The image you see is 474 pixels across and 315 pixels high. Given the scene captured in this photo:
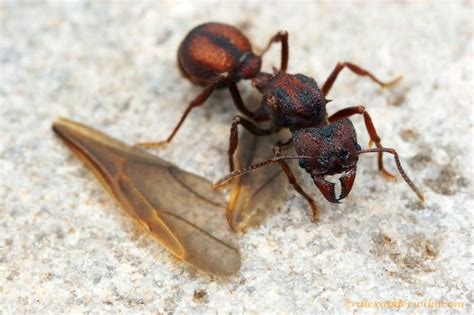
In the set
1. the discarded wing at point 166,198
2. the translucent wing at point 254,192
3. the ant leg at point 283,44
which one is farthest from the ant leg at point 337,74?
the discarded wing at point 166,198

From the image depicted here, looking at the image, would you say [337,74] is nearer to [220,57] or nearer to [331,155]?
[220,57]

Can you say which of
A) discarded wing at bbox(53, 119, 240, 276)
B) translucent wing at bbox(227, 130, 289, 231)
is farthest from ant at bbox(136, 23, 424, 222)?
discarded wing at bbox(53, 119, 240, 276)

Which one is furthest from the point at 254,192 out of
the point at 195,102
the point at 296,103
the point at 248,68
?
the point at 248,68

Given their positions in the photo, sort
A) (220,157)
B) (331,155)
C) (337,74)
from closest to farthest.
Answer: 1. (331,155)
2. (220,157)
3. (337,74)

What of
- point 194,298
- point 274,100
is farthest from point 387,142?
point 194,298

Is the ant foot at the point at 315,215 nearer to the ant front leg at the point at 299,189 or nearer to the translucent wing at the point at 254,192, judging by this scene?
the ant front leg at the point at 299,189

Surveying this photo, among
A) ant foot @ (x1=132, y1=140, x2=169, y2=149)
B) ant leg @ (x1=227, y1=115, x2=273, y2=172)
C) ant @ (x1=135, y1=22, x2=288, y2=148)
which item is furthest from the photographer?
ant @ (x1=135, y1=22, x2=288, y2=148)

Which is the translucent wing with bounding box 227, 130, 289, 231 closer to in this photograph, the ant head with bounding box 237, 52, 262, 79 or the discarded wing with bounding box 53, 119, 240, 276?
the discarded wing with bounding box 53, 119, 240, 276

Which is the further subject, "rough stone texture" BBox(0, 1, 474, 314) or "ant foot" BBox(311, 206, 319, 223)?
"ant foot" BBox(311, 206, 319, 223)
